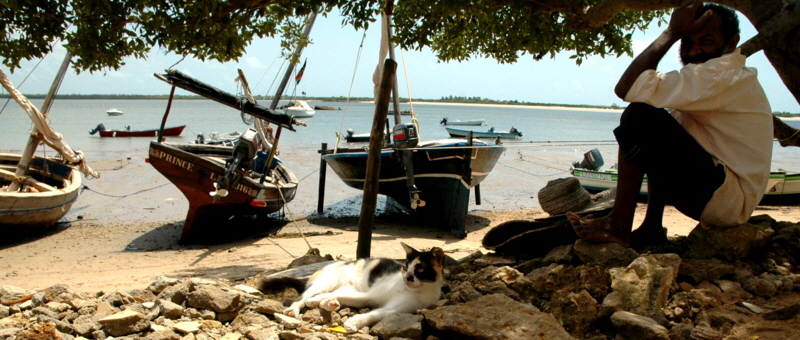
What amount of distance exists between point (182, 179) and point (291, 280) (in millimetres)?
6195

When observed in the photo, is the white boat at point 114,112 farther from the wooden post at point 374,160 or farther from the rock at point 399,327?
the rock at point 399,327

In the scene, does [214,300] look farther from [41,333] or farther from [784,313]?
[784,313]

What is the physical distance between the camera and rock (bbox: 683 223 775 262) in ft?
12.5

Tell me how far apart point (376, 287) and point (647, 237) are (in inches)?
87.0

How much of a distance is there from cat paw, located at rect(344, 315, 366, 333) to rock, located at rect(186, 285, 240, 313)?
0.75 meters

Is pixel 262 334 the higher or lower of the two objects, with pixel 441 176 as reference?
lower

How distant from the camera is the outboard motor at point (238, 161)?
930 centimetres

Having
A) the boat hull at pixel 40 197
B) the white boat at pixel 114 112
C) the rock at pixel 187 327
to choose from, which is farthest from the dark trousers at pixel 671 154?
the white boat at pixel 114 112

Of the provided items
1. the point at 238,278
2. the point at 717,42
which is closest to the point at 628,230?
the point at 717,42

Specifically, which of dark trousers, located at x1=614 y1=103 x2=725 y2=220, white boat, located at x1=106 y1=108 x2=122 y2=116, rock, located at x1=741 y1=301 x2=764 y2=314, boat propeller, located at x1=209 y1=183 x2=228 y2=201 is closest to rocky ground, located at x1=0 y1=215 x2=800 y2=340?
rock, located at x1=741 y1=301 x2=764 y2=314

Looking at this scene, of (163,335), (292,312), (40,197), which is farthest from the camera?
(40,197)

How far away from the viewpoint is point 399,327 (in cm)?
339

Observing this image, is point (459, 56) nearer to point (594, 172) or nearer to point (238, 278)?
point (238, 278)

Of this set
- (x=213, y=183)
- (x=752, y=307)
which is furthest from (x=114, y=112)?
(x=752, y=307)
